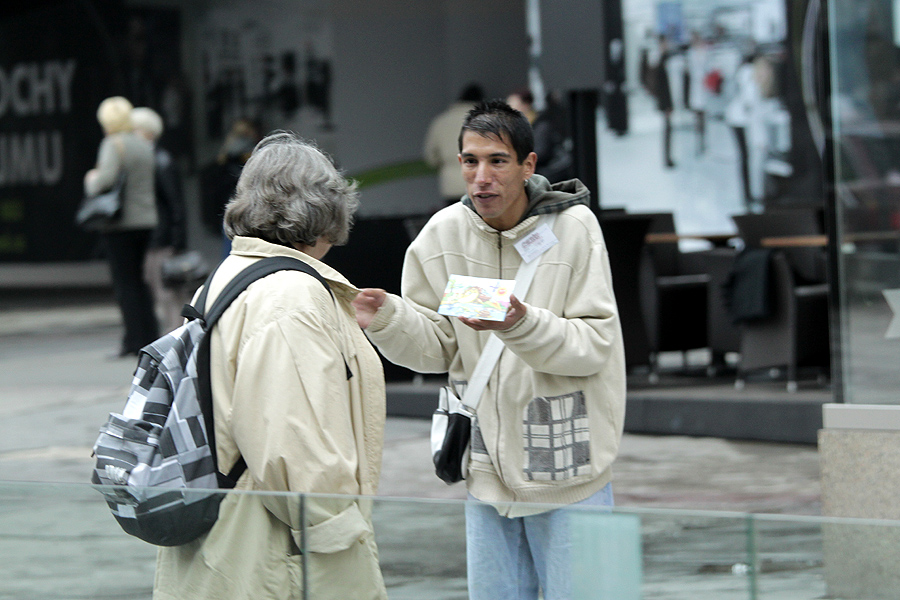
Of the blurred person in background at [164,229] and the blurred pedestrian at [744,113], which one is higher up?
the blurred pedestrian at [744,113]

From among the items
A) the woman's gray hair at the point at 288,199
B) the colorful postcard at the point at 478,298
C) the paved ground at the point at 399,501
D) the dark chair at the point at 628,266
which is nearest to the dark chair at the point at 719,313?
the dark chair at the point at 628,266

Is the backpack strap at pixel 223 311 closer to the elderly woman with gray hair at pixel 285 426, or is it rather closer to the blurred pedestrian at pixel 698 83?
the elderly woman with gray hair at pixel 285 426

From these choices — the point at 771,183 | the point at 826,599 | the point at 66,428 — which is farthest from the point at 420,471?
the point at 771,183

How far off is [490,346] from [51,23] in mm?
16838

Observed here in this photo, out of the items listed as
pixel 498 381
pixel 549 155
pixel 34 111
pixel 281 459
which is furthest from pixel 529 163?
pixel 34 111

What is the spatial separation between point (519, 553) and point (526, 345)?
531 mm

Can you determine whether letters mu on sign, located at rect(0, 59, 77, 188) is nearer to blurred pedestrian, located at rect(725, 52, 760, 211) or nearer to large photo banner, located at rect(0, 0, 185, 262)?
large photo banner, located at rect(0, 0, 185, 262)

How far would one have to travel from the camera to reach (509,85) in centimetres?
1680

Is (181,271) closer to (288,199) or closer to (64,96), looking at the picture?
(288,199)

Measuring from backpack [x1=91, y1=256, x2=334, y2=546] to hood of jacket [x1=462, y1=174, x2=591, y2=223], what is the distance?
82 cm

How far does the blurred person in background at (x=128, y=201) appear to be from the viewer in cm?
1017

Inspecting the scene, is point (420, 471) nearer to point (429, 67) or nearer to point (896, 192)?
point (896, 192)

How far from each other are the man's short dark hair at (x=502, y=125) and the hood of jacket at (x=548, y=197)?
8 centimetres

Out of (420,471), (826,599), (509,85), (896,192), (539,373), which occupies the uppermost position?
(509,85)
